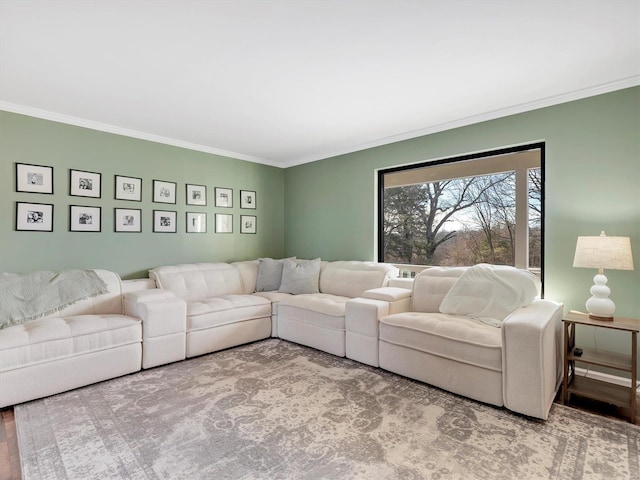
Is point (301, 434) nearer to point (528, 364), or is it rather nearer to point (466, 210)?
point (528, 364)

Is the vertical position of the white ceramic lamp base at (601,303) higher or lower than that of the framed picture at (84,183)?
lower

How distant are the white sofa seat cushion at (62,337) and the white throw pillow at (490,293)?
2853 millimetres

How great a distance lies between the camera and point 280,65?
2.39 metres

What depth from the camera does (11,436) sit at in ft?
6.50

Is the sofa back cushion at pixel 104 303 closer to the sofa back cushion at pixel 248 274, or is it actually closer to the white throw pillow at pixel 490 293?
the sofa back cushion at pixel 248 274

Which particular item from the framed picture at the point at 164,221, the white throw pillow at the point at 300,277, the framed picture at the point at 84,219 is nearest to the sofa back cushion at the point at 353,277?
the white throw pillow at the point at 300,277

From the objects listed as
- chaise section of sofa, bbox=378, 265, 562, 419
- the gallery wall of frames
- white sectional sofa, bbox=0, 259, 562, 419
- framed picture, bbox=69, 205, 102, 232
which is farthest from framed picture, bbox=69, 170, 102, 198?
chaise section of sofa, bbox=378, 265, 562, 419

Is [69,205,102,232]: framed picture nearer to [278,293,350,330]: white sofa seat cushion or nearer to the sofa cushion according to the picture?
the sofa cushion

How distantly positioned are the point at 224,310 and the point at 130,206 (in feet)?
5.57

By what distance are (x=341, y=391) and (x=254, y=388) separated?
0.69m

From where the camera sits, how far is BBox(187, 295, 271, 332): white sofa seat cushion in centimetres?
336

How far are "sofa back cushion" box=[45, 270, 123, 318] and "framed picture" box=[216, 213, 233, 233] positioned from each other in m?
1.57

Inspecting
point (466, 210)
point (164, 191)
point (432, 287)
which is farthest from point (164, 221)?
point (466, 210)

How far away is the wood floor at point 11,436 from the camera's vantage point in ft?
5.49
